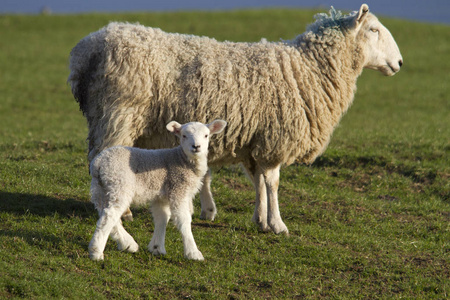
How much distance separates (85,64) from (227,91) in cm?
172

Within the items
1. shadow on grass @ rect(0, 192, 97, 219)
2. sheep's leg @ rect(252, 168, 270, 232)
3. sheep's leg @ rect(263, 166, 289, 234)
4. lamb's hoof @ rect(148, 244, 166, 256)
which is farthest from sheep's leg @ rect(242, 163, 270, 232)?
shadow on grass @ rect(0, 192, 97, 219)

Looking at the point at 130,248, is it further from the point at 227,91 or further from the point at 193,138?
the point at 227,91

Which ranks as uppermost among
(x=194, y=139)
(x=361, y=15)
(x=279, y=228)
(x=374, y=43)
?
(x=361, y=15)

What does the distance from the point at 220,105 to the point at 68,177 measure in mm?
2973

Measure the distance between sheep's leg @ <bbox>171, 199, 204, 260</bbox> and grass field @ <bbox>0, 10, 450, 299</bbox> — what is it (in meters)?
0.11

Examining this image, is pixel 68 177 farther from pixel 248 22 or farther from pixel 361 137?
pixel 248 22

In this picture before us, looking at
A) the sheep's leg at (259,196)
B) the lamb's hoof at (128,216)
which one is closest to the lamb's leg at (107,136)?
the lamb's hoof at (128,216)

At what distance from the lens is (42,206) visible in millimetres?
7688

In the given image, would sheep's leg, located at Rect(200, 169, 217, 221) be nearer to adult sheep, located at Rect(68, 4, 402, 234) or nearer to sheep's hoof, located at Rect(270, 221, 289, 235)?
adult sheep, located at Rect(68, 4, 402, 234)

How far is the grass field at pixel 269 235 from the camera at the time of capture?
19.4ft

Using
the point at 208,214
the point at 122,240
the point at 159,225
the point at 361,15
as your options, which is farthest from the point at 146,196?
the point at 361,15

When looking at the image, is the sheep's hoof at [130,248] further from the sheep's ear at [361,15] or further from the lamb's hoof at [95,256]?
the sheep's ear at [361,15]

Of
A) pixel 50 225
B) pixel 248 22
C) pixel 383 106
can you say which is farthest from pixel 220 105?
pixel 248 22

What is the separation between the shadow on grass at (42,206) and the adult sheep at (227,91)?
833mm
